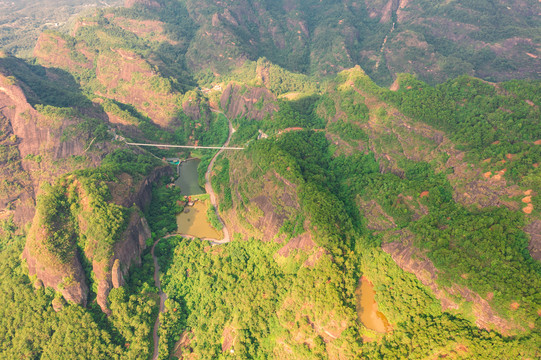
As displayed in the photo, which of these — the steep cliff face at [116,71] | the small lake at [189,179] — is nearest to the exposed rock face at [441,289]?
the small lake at [189,179]

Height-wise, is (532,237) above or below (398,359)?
above

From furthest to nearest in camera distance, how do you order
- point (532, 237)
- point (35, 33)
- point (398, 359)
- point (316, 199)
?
point (35, 33)
point (316, 199)
point (532, 237)
point (398, 359)

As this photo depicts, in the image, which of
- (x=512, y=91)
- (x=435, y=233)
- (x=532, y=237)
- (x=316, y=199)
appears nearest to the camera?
(x=532, y=237)

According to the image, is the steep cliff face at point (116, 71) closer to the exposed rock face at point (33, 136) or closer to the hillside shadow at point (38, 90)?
the hillside shadow at point (38, 90)

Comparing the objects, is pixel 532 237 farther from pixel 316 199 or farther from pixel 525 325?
pixel 316 199

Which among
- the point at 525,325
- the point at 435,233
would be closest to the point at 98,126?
the point at 435,233

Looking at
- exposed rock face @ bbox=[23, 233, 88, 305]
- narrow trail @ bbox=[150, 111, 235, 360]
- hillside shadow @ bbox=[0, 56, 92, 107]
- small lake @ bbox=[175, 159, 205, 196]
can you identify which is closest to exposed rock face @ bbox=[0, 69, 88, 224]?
hillside shadow @ bbox=[0, 56, 92, 107]

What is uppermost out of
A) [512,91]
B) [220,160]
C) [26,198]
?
[512,91]
